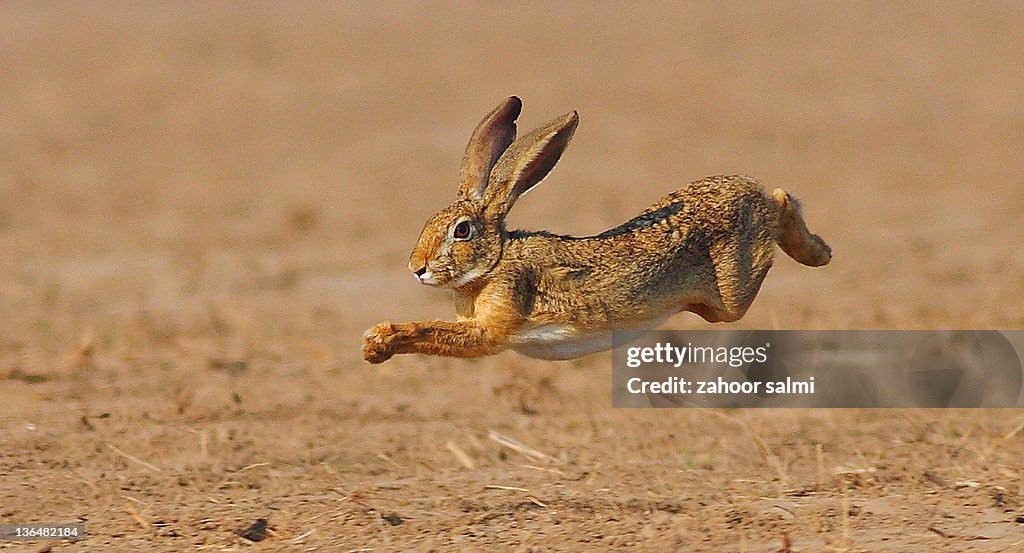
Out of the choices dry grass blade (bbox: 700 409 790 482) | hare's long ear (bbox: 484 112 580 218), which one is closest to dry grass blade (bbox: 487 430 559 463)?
dry grass blade (bbox: 700 409 790 482)

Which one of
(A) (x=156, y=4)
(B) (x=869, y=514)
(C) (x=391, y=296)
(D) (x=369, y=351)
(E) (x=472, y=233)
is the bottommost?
(B) (x=869, y=514)

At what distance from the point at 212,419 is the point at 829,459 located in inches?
105

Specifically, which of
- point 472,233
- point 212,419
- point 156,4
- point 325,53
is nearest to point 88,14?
point 156,4

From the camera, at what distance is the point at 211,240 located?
11406mm

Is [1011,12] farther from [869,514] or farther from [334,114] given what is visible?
[869,514]

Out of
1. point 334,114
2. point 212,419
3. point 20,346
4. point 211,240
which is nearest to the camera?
point 212,419

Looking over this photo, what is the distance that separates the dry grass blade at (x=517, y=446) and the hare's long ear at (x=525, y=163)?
121 cm

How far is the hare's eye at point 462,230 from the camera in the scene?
16.5 ft

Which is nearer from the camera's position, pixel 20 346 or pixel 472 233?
pixel 472 233

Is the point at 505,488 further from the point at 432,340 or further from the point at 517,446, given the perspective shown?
the point at 432,340

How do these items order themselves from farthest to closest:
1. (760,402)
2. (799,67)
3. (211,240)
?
1. (799,67)
2. (211,240)
3. (760,402)

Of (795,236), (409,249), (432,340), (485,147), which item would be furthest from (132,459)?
(409,249)

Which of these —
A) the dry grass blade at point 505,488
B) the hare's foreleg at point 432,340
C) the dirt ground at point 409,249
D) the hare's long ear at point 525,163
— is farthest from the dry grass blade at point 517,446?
the hare's long ear at point 525,163

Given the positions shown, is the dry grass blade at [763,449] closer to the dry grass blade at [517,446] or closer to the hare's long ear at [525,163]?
the dry grass blade at [517,446]
